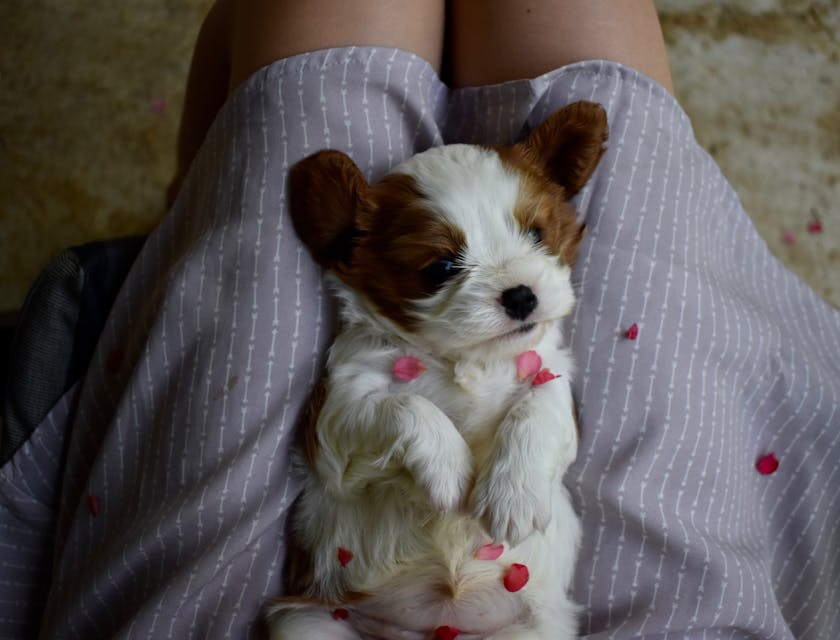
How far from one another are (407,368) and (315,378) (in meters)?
0.16

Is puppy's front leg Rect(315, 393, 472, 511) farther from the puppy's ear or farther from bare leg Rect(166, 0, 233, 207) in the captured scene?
bare leg Rect(166, 0, 233, 207)

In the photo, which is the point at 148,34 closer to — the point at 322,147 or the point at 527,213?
the point at 322,147

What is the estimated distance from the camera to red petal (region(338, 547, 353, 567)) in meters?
1.17

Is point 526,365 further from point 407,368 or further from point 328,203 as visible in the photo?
point 328,203

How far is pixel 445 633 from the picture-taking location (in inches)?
45.4

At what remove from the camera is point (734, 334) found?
1.34 metres

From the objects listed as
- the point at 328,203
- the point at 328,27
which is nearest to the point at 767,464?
the point at 328,203

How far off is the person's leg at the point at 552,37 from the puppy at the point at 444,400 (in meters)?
0.27

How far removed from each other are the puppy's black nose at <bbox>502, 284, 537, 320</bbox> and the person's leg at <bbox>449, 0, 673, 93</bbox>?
1.72 feet

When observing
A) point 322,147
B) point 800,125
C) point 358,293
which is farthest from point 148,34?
point 800,125

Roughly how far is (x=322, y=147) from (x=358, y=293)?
246 millimetres

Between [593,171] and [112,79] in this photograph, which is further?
[112,79]

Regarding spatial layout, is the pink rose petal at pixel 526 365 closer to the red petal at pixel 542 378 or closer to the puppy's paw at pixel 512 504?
the red petal at pixel 542 378

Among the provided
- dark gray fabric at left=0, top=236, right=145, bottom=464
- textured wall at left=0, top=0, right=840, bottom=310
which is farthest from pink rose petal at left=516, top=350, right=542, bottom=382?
textured wall at left=0, top=0, right=840, bottom=310
